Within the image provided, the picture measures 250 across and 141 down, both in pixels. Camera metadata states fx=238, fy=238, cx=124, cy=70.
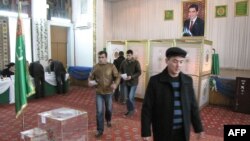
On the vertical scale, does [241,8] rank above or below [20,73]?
above

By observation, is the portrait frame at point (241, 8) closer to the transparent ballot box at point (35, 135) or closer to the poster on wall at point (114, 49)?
the poster on wall at point (114, 49)

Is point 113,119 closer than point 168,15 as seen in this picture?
Yes

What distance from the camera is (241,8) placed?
345 inches

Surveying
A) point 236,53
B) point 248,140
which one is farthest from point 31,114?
point 236,53

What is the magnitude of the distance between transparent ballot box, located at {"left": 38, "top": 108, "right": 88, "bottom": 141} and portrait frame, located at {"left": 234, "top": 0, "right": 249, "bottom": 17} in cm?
770

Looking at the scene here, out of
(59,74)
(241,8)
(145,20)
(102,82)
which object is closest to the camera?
(102,82)

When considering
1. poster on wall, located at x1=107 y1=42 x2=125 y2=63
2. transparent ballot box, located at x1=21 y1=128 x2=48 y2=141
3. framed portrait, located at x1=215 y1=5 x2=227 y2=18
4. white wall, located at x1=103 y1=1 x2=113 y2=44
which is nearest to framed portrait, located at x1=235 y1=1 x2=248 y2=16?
framed portrait, located at x1=215 y1=5 x2=227 y2=18

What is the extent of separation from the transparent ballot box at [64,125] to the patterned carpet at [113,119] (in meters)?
0.89

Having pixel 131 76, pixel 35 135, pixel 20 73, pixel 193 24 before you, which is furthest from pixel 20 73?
pixel 193 24

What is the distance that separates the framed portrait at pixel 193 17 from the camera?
381 inches

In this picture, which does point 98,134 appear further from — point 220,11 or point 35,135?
point 220,11

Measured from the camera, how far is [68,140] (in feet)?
10.8

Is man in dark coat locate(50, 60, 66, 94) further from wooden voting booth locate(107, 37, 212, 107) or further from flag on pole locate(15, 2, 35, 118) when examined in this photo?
flag on pole locate(15, 2, 35, 118)

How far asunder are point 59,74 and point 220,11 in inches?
257
